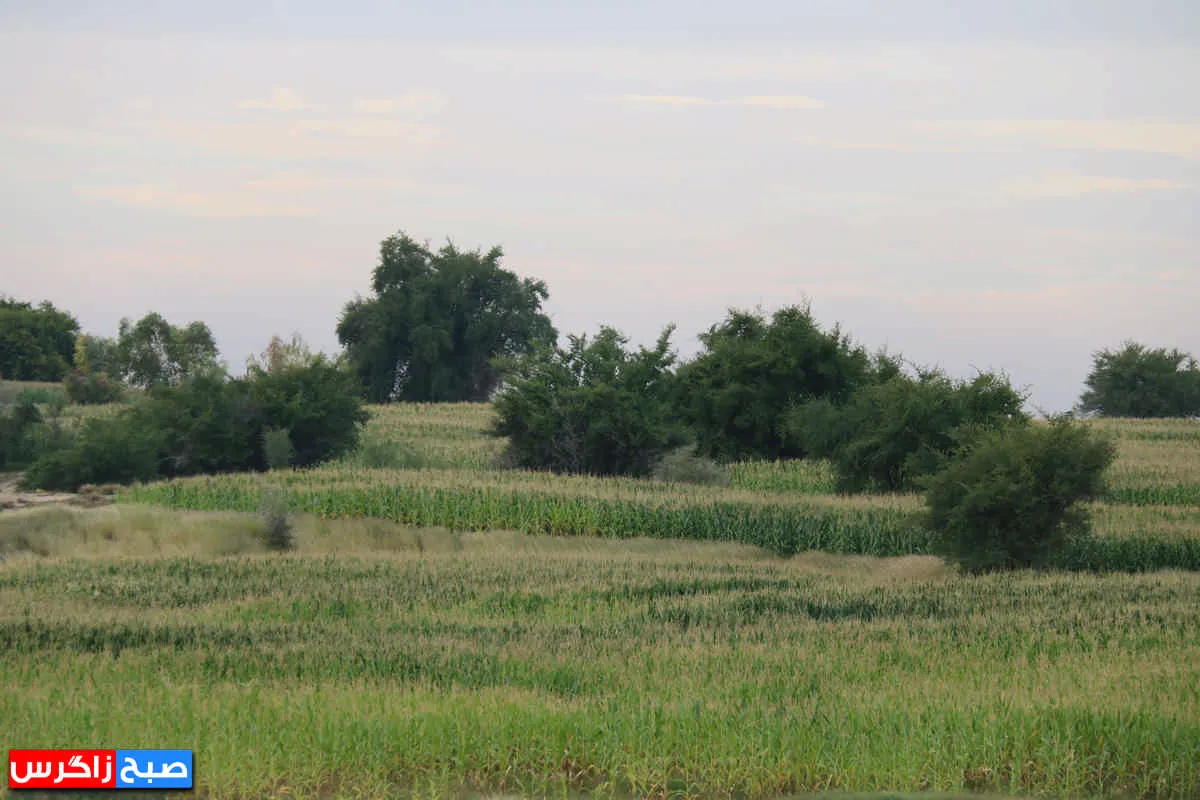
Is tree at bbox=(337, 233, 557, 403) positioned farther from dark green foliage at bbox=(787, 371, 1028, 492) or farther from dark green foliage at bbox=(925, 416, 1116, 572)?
dark green foliage at bbox=(925, 416, 1116, 572)

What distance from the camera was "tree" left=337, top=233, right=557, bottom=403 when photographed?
80.5 meters

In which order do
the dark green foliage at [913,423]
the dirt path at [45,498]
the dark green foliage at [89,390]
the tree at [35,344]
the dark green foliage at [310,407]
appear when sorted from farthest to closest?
the tree at [35,344], the dark green foliage at [89,390], the dark green foliage at [310,407], the dark green foliage at [913,423], the dirt path at [45,498]

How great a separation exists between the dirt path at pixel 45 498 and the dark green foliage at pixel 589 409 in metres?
11.9

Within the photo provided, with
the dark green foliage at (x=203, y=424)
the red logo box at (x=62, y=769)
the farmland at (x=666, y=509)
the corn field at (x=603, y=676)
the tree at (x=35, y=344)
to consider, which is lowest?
the corn field at (x=603, y=676)

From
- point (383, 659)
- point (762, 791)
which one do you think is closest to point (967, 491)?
point (383, 659)

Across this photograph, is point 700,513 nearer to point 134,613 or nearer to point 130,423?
point 134,613

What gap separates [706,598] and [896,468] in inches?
650

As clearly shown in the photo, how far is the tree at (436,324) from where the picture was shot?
80.5 metres

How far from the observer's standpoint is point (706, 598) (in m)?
19.0

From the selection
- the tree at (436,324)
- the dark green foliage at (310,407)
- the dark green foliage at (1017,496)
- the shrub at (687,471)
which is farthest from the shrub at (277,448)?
the tree at (436,324)

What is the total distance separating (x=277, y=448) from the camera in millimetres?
37156

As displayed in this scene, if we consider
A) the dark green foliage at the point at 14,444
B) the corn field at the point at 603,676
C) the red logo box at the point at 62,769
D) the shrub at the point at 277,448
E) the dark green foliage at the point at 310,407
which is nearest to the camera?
the red logo box at the point at 62,769

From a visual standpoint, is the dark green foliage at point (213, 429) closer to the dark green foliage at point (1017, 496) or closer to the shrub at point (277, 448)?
the shrub at point (277, 448)

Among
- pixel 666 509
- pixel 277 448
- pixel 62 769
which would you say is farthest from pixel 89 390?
pixel 62 769
